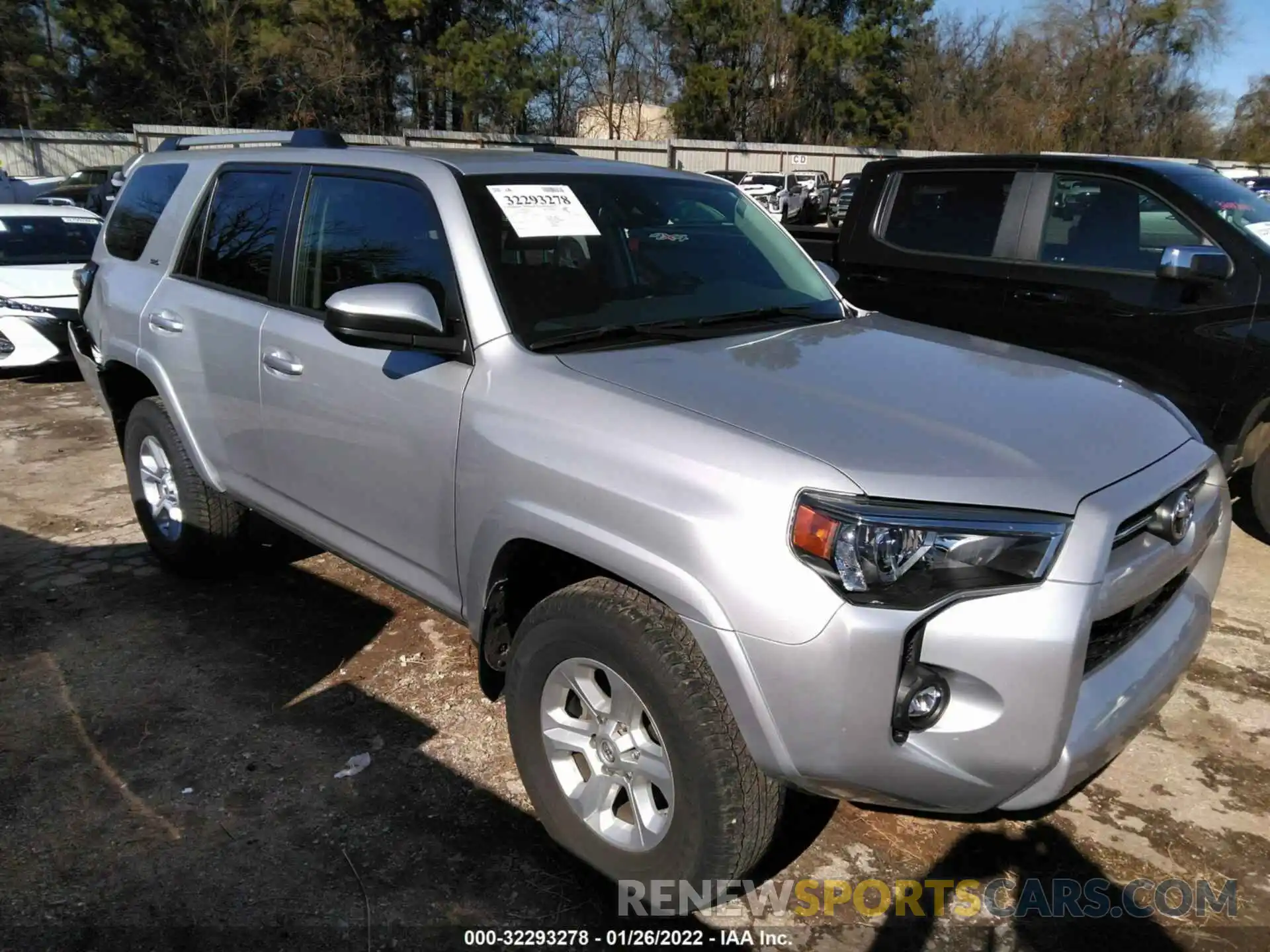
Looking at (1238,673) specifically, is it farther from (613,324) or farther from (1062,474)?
(613,324)

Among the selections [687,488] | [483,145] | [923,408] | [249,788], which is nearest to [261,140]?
[249,788]

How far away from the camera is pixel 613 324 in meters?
2.86

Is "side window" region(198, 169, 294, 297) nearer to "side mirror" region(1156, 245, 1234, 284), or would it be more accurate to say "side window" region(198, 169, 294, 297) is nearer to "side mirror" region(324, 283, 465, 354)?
"side mirror" region(324, 283, 465, 354)

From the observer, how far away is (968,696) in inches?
78.3

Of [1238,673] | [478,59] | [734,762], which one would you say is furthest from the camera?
[478,59]

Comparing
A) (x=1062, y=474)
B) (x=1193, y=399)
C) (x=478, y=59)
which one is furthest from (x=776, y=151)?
(x=1062, y=474)

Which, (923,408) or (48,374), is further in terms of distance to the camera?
(48,374)

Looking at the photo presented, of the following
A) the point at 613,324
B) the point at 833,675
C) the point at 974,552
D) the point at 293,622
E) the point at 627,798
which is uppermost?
the point at 613,324

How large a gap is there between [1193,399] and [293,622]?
4.27 meters

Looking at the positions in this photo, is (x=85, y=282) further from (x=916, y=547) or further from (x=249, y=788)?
(x=916, y=547)

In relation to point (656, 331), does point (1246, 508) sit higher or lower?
lower

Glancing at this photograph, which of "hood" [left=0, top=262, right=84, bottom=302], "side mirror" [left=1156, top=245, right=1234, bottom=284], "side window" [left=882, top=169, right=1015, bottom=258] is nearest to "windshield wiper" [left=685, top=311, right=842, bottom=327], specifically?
"side mirror" [left=1156, top=245, right=1234, bottom=284]

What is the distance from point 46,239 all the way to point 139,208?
19.9 ft

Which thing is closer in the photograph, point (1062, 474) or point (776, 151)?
point (1062, 474)
